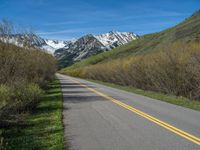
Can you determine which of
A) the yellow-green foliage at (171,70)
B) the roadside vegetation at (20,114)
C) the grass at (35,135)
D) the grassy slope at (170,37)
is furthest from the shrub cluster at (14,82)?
the grassy slope at (170,37)

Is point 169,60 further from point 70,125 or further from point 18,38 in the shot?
point 70,125

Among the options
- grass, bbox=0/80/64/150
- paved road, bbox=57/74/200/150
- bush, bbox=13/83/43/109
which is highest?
bush, bbox=13/83/43/109

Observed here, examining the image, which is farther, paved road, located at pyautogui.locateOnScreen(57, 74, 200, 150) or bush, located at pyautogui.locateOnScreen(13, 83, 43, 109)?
bush, located at pyautogui.locateOnScreen(13, 83, 43, 109)

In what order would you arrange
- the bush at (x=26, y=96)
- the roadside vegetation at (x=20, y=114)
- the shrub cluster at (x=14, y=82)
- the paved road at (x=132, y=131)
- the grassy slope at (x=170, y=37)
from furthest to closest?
1. the grassy slope at (x=170, y=37)
2. the bush at (x=26, y=96)
3. the shrub cluster at (x=14, y=82)
4. the roadside vegetation at (x=20, y=114)
5. the paved road at (x=132, y=131)

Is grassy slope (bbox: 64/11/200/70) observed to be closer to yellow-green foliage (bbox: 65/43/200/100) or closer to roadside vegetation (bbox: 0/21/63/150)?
yellow-green foliage (bbox: 65/43/200/100)

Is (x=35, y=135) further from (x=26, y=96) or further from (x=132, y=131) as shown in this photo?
(x=26, y=96)

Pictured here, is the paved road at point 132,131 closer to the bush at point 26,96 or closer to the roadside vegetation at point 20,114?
the roadside vegetation at point 20,114

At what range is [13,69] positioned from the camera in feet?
58.5

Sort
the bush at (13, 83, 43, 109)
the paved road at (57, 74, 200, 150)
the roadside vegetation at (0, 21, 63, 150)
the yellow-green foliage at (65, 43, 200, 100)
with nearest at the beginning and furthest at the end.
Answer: the paved road at (57, 74, 200, 150), the roadside vegetation at (0, 21, 63, 150), the bush at (13, 83, 43, 109), the yellow-green foliage at (65, 43, 200, 100)

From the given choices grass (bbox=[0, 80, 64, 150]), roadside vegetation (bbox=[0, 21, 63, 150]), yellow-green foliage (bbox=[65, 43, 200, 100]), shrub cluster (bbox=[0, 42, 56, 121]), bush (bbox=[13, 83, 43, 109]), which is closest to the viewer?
grass (bbox=[0, 80, 64, 150])

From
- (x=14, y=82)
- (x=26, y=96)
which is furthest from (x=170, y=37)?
(x=26, y=96)

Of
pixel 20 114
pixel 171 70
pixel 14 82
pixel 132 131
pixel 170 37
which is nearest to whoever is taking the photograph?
pixel 132 131

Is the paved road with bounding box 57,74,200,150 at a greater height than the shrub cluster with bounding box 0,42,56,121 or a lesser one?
lesser

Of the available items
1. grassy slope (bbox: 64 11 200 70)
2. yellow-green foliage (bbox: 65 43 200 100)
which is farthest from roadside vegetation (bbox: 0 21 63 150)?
grassy slope (bbox: 64 11 200 70)
